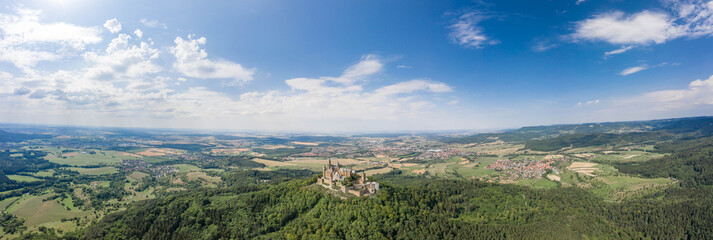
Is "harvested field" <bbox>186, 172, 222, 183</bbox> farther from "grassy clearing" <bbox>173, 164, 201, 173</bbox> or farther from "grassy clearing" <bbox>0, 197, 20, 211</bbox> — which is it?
"grassy clearing" <bbox>0, 197, 20, 211</bbox>

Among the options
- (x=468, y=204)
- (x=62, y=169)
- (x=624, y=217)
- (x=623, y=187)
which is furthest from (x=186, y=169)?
(x=623, y=187)

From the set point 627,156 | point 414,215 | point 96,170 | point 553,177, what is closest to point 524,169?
point 553,177

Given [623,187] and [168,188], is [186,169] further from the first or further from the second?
[623,187]

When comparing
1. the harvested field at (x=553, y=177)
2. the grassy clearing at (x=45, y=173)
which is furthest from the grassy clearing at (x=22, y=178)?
the harvested field at (x=553, y=177)

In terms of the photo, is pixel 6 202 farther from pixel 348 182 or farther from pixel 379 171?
pixel 379 171

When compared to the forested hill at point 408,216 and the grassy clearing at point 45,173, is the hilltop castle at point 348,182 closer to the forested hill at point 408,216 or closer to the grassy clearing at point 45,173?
the forested hill at point 408,216
